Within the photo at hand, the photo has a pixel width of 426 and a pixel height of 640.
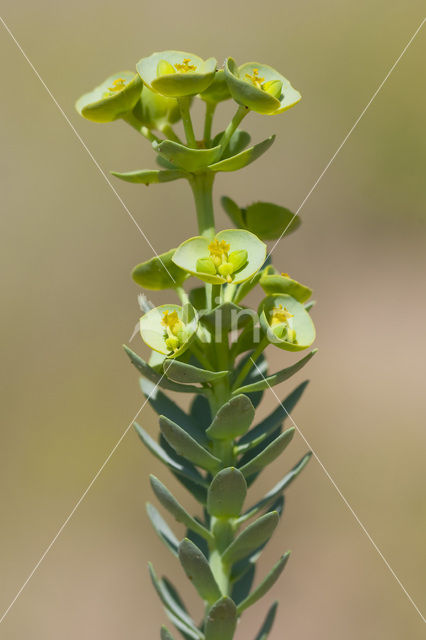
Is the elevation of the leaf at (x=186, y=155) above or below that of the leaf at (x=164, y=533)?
above

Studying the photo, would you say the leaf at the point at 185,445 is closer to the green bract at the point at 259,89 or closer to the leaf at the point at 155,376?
the leaf at the point at 155,376

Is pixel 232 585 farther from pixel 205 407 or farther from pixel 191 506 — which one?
pixel 191 506

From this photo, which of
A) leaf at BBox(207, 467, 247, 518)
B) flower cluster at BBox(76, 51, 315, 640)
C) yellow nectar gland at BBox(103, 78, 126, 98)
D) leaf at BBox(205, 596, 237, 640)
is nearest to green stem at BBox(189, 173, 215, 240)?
flower cluster at BBox(76, 51, 315, 640)

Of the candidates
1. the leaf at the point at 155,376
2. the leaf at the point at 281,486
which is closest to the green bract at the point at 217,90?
the leaf at the point at 155,376

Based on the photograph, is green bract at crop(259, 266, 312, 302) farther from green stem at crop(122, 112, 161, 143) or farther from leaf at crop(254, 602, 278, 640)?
leaf at crop(254, 602, 278, 640)

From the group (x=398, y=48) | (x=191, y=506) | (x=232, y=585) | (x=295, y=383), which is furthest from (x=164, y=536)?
(x=398, y=48)

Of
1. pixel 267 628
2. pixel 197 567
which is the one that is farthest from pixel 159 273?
pixel 267 628

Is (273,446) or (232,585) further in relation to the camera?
(232,585)
